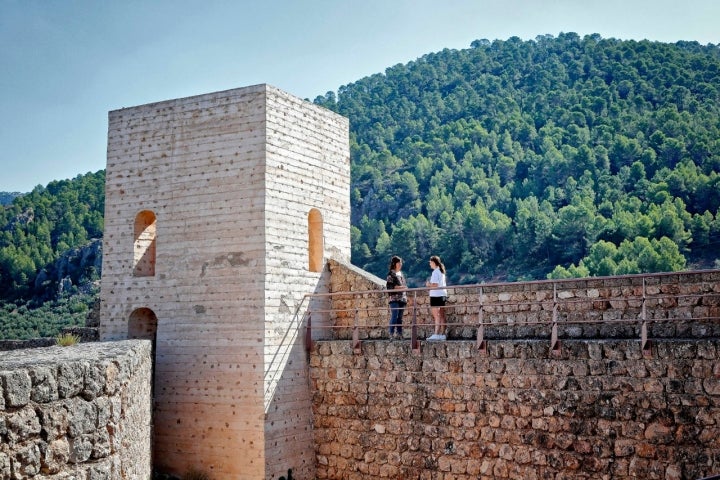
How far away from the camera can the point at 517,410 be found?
10016 millimetres

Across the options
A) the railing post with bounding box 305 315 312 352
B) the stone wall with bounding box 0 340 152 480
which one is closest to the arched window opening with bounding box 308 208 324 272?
the railing post with bounding box 305 315 312 352

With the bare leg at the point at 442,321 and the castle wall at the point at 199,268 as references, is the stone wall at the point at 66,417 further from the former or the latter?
the bare leg at the point at 442,321

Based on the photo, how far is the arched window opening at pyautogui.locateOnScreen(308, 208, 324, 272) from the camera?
44.2 ft

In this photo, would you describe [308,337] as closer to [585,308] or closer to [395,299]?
[395,299]

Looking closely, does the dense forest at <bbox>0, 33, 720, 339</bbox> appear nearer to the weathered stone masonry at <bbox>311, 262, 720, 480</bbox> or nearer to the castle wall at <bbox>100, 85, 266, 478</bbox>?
the castle wall at <bbox>100, 85, 266, 478</bbox>

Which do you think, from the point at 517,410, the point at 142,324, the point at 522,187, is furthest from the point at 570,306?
the point at 522,187

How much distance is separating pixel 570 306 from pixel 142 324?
24.5 feet

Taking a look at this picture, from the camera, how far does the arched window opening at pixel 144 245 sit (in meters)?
13.3

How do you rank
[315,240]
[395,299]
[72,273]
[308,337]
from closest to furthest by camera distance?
[395,299], [308,337], [315,240], [72,273]

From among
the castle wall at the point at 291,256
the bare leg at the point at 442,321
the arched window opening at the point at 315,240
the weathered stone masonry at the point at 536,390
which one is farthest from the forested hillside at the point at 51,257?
the bare leg at the point at 442,321

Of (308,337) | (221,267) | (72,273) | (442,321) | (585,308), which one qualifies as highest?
(72,273)

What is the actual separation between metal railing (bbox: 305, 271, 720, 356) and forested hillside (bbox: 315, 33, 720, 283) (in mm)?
27620

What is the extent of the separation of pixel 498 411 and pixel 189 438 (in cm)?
519

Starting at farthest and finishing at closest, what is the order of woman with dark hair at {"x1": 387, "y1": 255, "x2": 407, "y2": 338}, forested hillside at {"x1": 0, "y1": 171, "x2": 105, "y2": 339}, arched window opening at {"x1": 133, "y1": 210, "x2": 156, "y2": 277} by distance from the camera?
forested hillside at {"x1": 0, "y1": 171, "x2": 105, "y2": 339}
arched window opening at {"x1": 133, "y1": 210, "x2": 156, "y2": 277}
woman with dark hair at {"x1": 387, "y1": 255, "x2": 407, "y2": 338}
